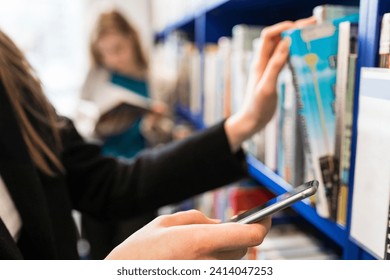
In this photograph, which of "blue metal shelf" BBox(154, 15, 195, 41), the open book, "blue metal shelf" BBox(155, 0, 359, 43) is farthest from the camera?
the open book

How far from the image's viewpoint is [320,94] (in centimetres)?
51

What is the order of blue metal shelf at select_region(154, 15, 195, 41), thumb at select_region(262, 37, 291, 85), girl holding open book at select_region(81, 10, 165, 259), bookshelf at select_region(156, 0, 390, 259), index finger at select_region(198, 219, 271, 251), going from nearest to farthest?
index finger at select_region(198, 219, 271, 251)
bookshelf at select_region(156, 0, 390, 259)
thumb at select_region(262, 37, 291, 85)
blue metal shelf at select_region(154, 15, 195, 41)
girl holding open book at select_region(81, 10, 165, 259)

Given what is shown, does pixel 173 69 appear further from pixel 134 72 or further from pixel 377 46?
pixel 377 46

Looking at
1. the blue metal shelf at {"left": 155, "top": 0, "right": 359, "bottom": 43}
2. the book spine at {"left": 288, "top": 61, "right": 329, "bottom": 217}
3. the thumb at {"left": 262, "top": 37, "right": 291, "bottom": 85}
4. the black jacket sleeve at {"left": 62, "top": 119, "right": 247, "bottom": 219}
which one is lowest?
the black jacket sleeve at {"left": 62, "top": 119, "right": 247, "bottom": 219}

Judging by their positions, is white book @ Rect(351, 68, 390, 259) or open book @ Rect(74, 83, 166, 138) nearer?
white book @ Rect(351, 68, 390, 259)

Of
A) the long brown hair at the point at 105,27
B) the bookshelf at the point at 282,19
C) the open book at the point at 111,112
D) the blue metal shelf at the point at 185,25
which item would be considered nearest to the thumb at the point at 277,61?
the bookshelf at the point at 282,19

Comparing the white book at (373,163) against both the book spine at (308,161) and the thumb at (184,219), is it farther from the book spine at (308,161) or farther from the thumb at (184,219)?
the thumb at (184,219)

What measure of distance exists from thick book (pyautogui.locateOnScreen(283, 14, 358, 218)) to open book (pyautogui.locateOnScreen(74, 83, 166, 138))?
3.76 ft

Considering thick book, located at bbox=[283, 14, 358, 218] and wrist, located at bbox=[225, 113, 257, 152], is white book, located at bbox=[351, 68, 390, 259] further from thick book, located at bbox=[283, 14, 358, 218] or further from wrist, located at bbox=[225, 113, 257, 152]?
wrist, located at bbox=[225, 113, 257, 152]

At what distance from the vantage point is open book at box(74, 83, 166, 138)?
163cm

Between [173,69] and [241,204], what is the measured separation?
1.11m

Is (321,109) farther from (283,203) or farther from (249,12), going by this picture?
(249,12)

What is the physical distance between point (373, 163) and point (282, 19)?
0.59m

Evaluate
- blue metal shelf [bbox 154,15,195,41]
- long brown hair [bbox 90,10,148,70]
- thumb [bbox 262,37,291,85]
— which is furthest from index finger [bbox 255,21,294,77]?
long brown hair [bbox 90,10,148,70]
